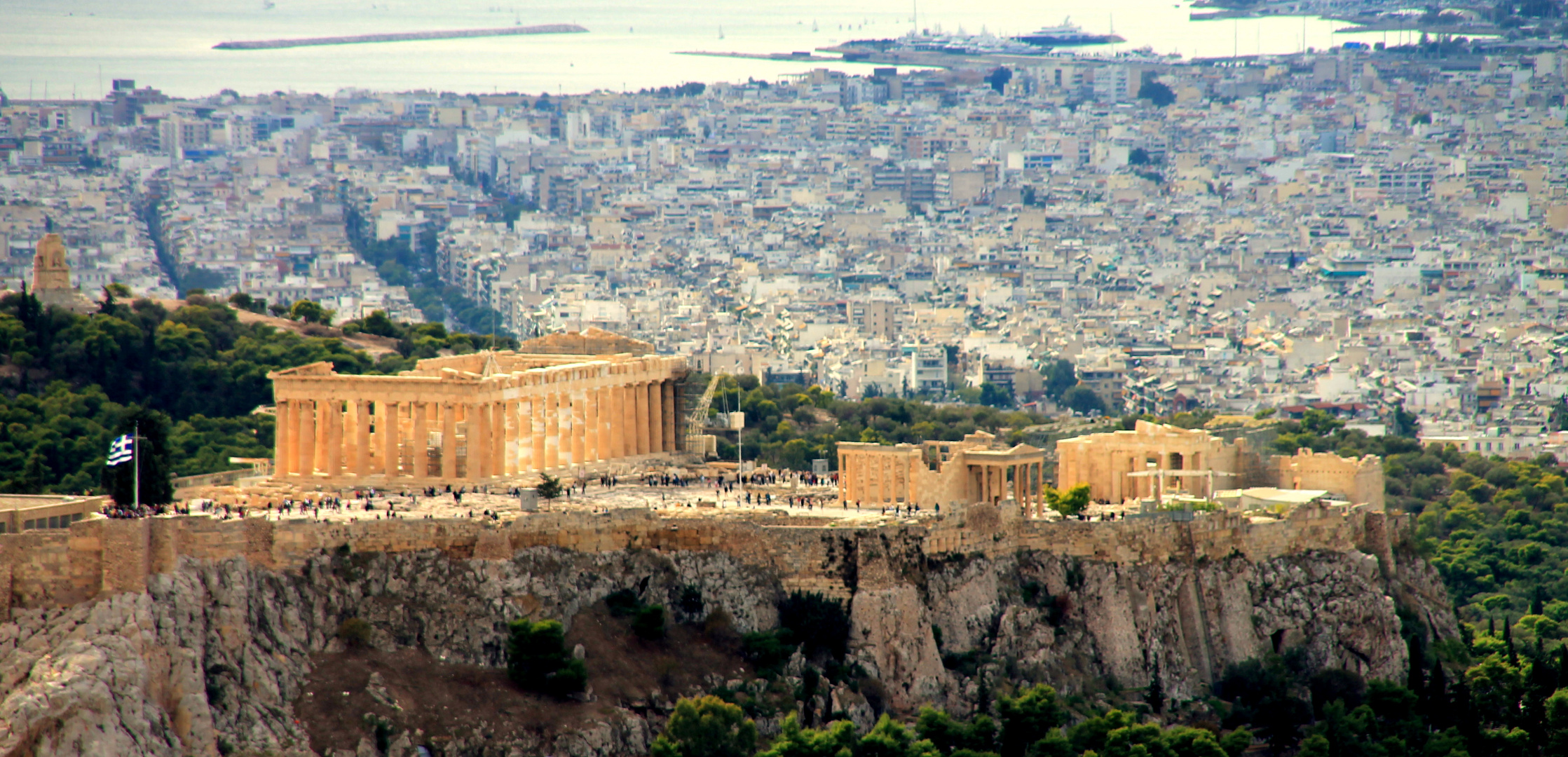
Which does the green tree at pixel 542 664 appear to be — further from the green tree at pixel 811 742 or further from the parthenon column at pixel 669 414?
the parthenon column at pixel 669 414

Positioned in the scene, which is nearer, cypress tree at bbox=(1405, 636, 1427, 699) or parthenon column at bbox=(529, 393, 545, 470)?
cypress tree at bbox=(1405, 636, 1427, 699)

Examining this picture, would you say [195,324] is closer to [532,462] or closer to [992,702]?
[532,462]

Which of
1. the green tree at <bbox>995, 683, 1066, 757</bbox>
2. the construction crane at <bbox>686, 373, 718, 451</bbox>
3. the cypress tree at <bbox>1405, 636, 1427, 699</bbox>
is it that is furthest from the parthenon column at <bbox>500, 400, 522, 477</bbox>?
the cypress tree at <bbox>1405, 636, 1427, 699</bbox>

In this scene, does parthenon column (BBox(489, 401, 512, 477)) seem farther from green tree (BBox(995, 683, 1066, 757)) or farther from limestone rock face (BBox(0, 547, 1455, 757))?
green tree (BBox(995, 683, 1066, 757))

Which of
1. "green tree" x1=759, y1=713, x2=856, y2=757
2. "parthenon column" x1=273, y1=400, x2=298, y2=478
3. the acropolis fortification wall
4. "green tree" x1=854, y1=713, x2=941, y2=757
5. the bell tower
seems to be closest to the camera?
the acropolis fortification wall

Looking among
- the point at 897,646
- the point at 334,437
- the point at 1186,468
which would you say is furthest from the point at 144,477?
the point at 1186,468

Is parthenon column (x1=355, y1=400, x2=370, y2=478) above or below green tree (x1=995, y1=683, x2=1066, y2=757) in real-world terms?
above
